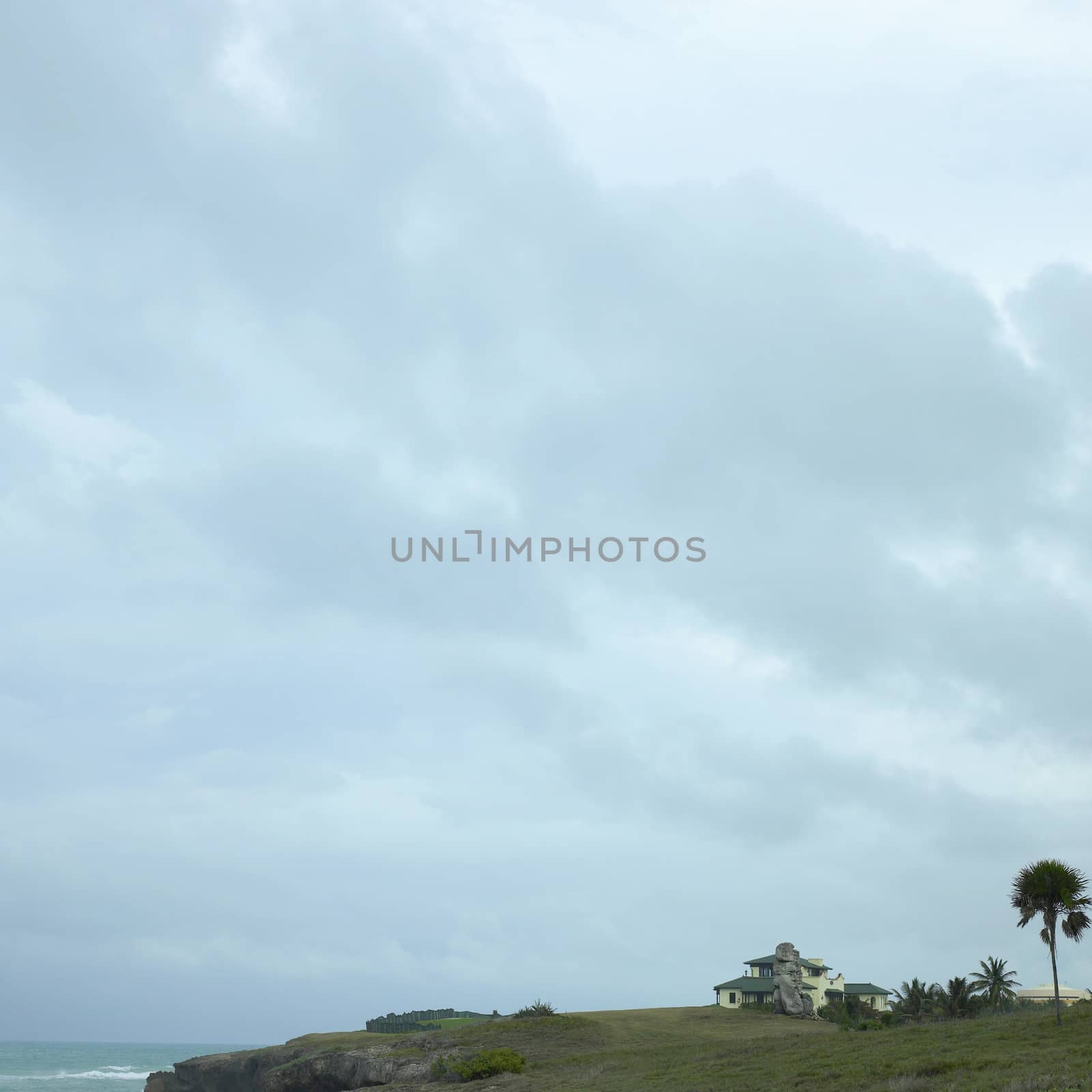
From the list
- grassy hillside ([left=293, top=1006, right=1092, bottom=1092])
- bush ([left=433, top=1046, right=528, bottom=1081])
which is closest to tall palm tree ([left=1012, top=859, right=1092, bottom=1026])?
grassy hillside ([left=293, top=1006, right=1092, bottom=1092])

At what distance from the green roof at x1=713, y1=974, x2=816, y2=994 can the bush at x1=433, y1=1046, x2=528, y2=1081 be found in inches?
1795

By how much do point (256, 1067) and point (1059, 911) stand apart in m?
57.8

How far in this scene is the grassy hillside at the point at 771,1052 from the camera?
36062mm

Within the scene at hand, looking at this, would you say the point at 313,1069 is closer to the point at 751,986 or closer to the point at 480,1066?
the point at 480,1066

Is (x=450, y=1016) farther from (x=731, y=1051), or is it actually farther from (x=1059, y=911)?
(x=1059, y=911)

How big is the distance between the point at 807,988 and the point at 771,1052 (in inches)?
1871

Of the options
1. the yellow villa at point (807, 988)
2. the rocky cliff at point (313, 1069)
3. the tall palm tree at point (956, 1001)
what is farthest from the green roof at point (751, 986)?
the rocky cliff at point (313, 1069)

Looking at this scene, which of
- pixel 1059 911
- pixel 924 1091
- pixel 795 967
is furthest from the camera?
pixel 795 967

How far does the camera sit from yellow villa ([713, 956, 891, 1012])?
9569 cm

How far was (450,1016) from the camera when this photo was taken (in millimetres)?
96125

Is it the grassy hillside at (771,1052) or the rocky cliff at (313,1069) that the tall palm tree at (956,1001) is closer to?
the grassy hillside at (771,1052)

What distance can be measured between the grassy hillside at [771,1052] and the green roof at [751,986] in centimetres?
2590

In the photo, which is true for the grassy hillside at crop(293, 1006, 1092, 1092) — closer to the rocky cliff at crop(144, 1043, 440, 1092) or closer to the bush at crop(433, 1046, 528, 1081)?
the bush at crop(433, 1046, 528, 1081)

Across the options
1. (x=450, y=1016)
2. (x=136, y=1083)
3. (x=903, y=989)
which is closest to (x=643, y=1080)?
(x=903, y=989)
